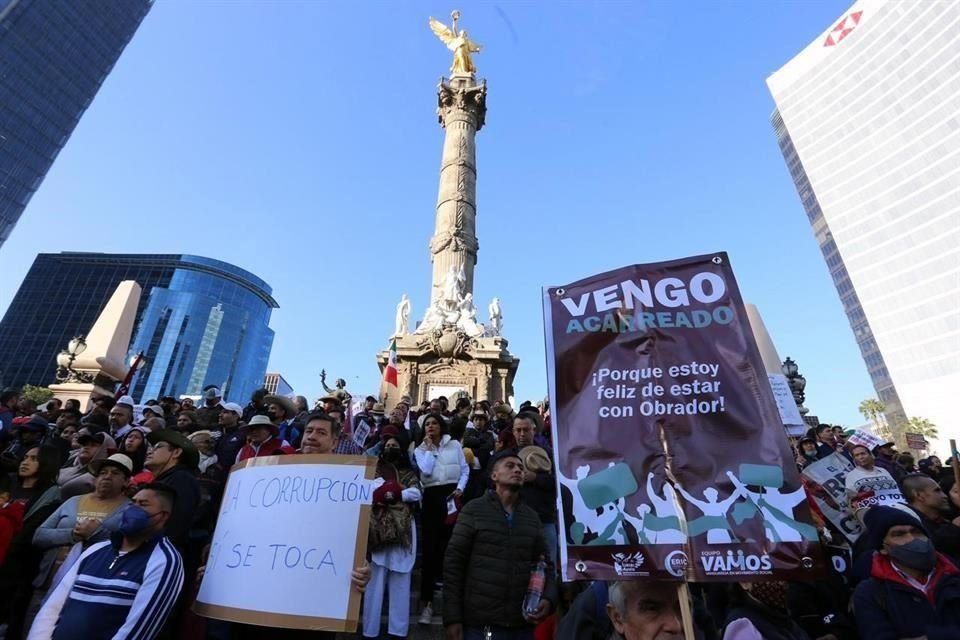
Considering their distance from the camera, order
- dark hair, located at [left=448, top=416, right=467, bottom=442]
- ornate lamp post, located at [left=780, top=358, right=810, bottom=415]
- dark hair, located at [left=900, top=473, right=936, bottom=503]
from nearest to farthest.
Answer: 1. dark hair, located at [left=900, top=473, right=936, bottom=503]
2. dark hair, located at [left=448, top=416, right=467, bottom=442]
3. ornate lamp post, located at [left=780, top=358, right=810, bottom=415]

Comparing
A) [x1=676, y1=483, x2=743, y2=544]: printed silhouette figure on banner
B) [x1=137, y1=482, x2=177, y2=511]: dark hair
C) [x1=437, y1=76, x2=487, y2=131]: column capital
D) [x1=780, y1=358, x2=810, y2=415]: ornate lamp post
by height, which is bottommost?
[x1=676, y1=483, x2=743, y2=544]: printed silhouette figure on banner

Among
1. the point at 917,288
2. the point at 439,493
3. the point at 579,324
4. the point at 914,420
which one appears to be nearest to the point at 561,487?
the point at 579,324

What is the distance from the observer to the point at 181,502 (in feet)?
10.5

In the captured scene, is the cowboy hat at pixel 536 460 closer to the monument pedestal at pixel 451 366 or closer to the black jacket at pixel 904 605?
the black jacket at pixel 904 605

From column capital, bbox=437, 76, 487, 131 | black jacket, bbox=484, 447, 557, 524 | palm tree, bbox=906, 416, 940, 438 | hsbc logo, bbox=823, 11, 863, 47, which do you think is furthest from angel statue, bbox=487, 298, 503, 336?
hsbc logo, bbox=823, 11, 863, 47

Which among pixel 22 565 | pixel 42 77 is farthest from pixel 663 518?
pixel 42 77

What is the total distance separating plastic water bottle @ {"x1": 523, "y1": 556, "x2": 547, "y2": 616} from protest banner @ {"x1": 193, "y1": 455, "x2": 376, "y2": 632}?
43.1 inches

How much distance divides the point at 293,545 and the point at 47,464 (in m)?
3.13

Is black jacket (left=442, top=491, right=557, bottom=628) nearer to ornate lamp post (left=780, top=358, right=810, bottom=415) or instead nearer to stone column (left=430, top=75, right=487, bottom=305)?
ornate lamp post (left=780, top=358, right=810, bottom=415)

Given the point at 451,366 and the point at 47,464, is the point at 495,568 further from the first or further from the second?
the point at 451,366

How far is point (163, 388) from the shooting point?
77625 millimetres

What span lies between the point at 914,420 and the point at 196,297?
92.8m

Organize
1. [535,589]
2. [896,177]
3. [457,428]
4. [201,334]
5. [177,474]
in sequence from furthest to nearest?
[201,334], [896,177], [457,428], [177,474], [535,589]

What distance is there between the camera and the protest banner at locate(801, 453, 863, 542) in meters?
4.56
